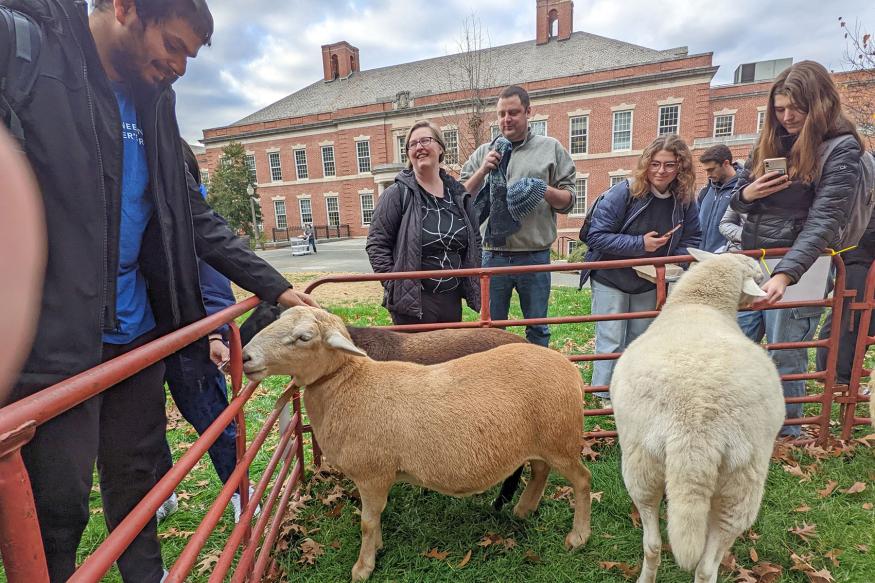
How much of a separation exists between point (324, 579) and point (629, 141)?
3188 centimetres

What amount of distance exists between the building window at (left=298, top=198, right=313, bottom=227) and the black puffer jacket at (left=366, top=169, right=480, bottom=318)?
38776 millimetres

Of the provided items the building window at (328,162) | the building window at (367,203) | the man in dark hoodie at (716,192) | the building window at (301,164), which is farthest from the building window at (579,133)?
the man in dark hoodie at (716,192)

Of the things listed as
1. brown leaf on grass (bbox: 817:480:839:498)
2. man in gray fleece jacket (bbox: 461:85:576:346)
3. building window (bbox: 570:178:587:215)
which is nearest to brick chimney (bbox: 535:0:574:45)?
building window (bbox: 570:178:587:215)

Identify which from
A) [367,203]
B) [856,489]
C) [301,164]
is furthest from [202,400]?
[301,164]

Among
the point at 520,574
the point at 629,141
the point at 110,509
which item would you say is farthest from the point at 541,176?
the point at 629,141

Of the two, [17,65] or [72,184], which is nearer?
[17,65]

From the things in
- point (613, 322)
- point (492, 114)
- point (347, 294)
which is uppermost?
point (492, 114)

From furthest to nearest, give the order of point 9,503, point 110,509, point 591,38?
point 591,38 → point 110,509 → point 9,503

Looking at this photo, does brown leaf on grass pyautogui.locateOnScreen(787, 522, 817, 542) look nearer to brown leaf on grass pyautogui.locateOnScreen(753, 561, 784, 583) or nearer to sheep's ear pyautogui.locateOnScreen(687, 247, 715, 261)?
brown leaf on grass pyautogui.locateOnScreen(753, 561, 784, 583)

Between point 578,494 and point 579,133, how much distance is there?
31.7 metres

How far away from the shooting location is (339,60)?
42688mm

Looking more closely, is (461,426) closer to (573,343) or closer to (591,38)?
(573,343)

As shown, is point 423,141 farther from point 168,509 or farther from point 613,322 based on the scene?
point 168,509

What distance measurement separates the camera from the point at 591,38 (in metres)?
32.5
